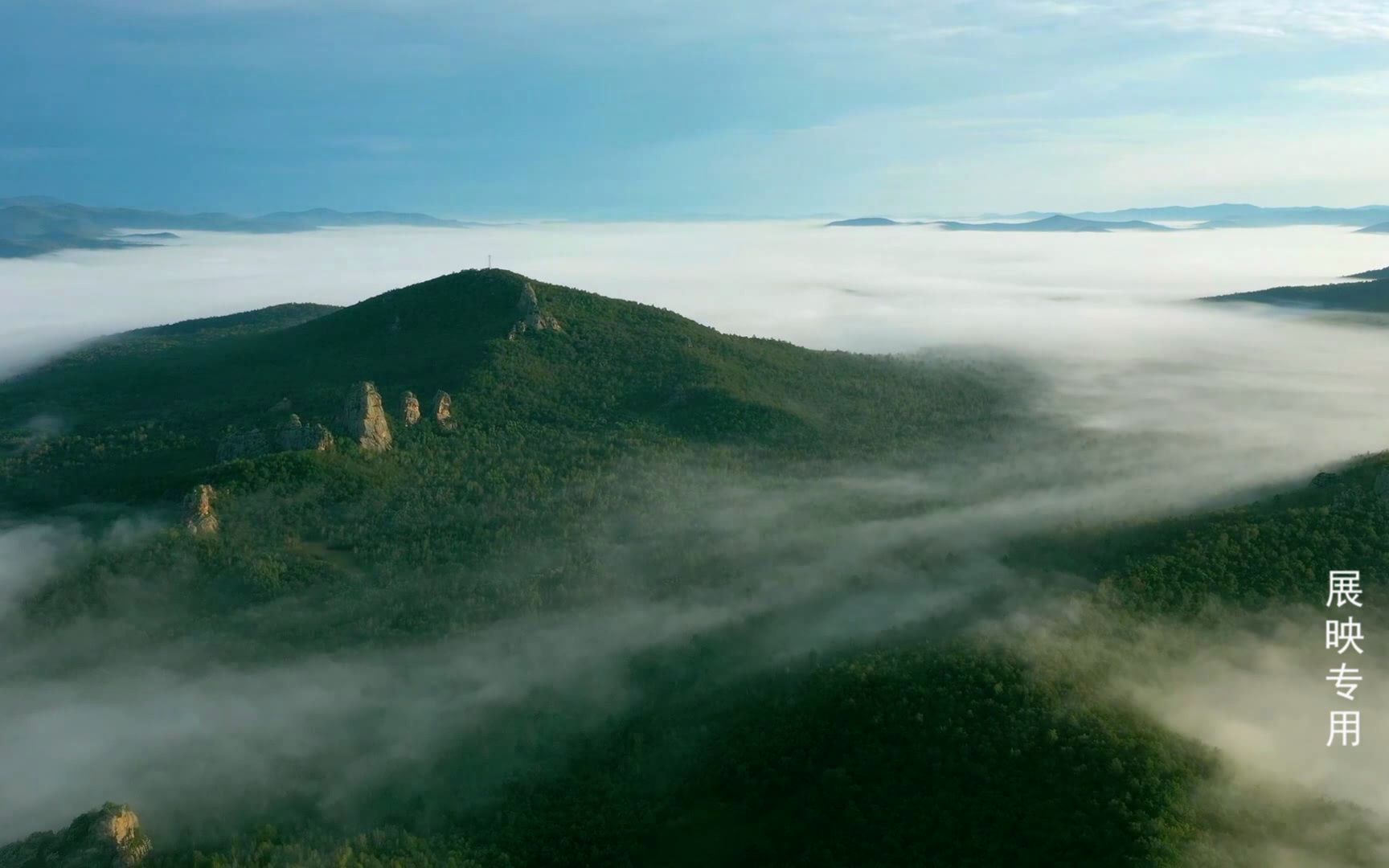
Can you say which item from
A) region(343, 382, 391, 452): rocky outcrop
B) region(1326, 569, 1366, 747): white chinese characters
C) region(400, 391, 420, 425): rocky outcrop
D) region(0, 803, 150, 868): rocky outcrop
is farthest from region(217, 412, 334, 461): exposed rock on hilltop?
region(1326, 569, 1366, 747): white chinese characters

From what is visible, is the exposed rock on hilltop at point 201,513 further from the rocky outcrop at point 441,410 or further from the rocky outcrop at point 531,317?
the rocky outcrop at point 531,317

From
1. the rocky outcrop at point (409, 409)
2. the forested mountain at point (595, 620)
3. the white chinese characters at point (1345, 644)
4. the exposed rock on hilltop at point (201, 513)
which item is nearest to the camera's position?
the forested mountain at point (595, 620)

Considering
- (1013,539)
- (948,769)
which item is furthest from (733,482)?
(948,769)

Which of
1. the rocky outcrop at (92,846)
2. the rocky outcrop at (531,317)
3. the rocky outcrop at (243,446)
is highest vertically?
the rocky outcrop at (531,317)

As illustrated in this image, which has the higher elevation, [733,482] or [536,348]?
[536,348]

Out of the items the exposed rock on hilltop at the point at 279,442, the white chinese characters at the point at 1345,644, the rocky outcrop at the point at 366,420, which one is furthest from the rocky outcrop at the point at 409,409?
A: the white chinese characters at the point at 1345,644

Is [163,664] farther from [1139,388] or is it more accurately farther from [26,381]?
[1139,388]
